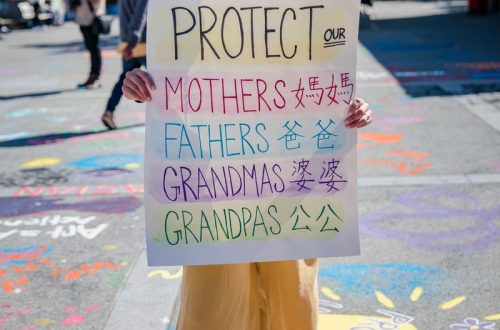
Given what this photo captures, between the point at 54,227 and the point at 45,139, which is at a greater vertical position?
the point at 54,227

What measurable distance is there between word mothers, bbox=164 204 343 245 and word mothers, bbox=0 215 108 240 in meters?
2.37

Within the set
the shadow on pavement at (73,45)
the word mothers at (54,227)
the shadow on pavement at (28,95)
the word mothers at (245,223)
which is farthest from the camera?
the shadow on pavement at (73,45)

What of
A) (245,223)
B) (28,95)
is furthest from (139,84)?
(28,95)

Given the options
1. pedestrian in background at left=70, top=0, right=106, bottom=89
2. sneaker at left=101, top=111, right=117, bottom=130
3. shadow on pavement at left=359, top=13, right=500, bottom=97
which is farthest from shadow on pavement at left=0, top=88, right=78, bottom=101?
shadow on pavement at left=359, top=13, right=500, bottom=97

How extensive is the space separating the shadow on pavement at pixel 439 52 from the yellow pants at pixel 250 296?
697 cm

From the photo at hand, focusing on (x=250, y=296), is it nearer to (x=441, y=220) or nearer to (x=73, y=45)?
(x=441, y=220)

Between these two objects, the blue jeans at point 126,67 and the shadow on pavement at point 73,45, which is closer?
the blue jeans at point 126,67

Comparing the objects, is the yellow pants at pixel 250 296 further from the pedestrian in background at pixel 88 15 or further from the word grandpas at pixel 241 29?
the pedestrian in background at pixel 88 15

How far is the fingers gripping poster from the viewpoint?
98.0 inches

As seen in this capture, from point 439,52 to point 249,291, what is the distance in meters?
11.6

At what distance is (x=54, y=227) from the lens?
197 inches

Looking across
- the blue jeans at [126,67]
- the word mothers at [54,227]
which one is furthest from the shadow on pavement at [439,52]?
the word mothers at [54,227]

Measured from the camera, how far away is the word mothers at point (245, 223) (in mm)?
2566

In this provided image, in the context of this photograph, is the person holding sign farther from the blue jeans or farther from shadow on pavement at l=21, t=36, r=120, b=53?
shadow on pavement at l=21, t=36, r=120, b=53
